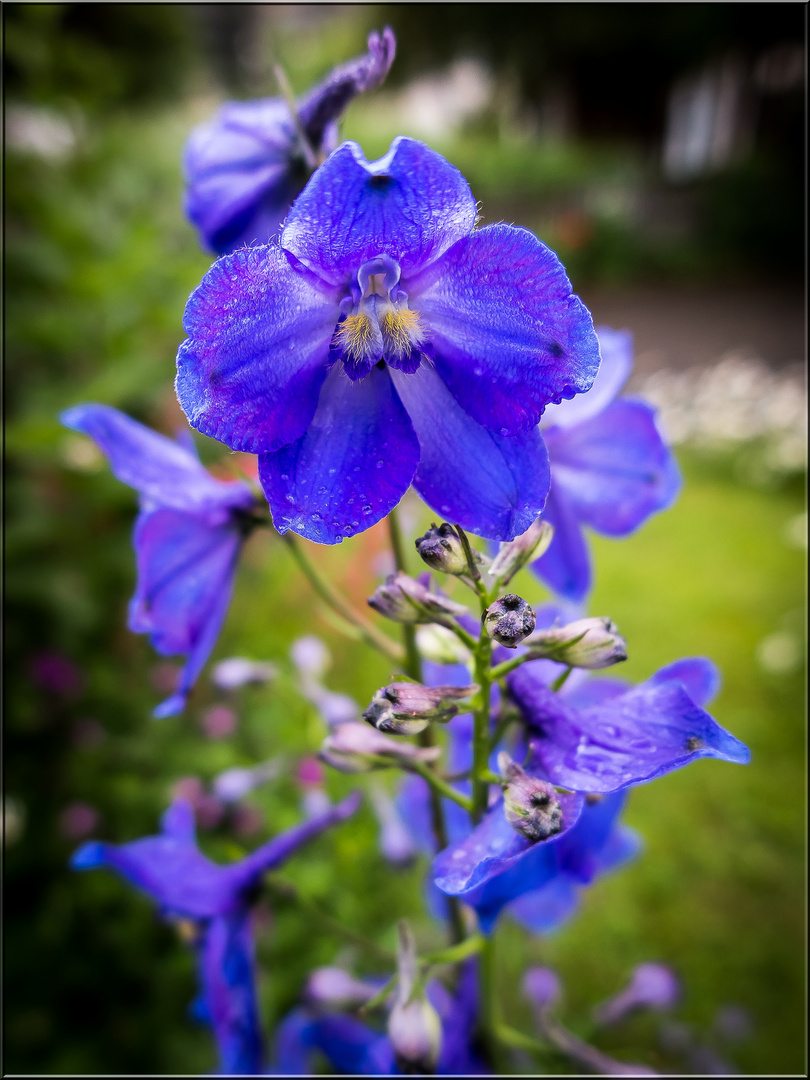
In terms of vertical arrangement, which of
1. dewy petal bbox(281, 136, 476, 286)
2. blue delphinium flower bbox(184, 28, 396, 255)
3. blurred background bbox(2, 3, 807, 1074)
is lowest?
blurred background bbox(2, 3, 807, 1074)

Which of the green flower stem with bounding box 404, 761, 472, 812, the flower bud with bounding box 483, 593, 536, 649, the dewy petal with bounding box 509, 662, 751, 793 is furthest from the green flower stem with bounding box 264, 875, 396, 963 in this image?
the flower bud with bounding box 483, 593, 536, 649

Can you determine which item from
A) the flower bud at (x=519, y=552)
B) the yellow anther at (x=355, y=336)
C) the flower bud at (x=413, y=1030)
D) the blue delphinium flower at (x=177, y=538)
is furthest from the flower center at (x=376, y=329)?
the flower bud at (x=413, y=1030)

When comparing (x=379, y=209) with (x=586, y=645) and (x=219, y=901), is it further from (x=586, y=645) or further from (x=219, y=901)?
(x=219, y=901)

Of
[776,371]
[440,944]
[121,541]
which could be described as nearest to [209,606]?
[440,944]

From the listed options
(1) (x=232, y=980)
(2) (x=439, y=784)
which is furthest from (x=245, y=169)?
(1) (x=232, y=980)

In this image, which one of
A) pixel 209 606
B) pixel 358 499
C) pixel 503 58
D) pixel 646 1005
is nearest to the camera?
pixel 358 499

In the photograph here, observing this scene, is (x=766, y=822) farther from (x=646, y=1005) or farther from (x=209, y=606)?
(x=209, y=606)

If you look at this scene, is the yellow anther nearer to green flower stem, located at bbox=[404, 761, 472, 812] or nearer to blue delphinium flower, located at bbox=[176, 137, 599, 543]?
blue delphinium flower, located at bbox=[176, 137, 599, 543]
